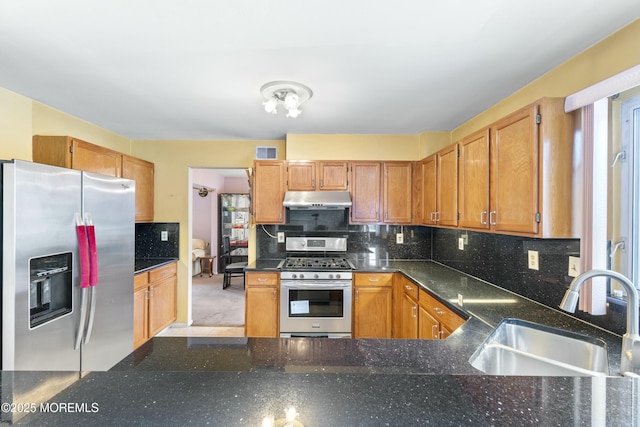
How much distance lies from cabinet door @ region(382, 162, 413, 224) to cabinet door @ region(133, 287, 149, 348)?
9.02 ft

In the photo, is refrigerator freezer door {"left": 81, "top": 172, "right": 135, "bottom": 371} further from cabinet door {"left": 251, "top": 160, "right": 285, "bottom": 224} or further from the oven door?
the oven door

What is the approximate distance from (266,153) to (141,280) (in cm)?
200

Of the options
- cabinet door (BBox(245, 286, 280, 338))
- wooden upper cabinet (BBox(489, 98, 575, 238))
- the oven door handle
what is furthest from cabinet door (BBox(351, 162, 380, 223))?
wooden upper cabinet (BBox(489, 98, 575, 238))

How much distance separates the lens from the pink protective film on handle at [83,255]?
1801mm

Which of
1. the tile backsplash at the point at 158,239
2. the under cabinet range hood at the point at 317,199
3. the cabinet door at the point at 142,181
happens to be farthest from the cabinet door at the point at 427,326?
the cabinet door at the point at 142,181

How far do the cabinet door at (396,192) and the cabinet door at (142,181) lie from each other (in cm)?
289

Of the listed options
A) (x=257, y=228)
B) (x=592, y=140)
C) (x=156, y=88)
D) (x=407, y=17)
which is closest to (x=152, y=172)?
(x=257, y=228)

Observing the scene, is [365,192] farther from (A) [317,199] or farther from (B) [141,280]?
(B) [141,280]

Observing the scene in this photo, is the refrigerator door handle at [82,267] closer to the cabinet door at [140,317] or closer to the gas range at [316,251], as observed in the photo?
the cabinet door at [140,317]

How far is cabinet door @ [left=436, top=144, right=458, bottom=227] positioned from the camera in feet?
7.75

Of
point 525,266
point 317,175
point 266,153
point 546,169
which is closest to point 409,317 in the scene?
point 525,266

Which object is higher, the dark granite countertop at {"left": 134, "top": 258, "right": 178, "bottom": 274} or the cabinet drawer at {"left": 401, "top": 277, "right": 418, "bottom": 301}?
the dark granite countertop at {"left": 134, "top": 258, "right": 178, "bottom": 274}

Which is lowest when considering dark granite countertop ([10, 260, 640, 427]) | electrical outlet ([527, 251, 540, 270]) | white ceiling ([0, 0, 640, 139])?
dark granite countertop ([10, 260, 640, 427])

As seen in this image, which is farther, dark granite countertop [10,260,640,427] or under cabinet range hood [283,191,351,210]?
under cabinet range hood [283,191,351,210]
